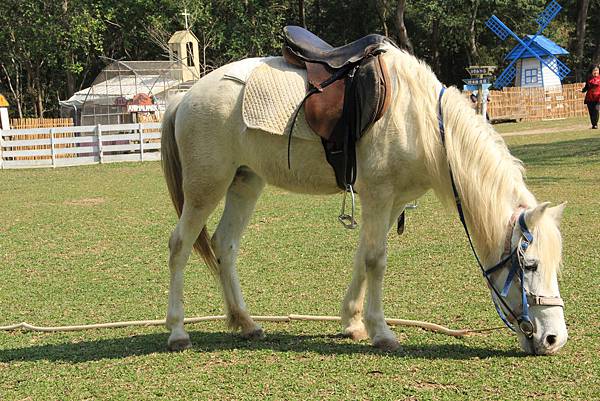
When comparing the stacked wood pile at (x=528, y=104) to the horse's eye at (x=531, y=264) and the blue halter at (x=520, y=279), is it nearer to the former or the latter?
the blue halter at (x=520, y=279)

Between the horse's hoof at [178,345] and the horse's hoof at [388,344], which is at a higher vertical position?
the horse's hoof at [388,344]

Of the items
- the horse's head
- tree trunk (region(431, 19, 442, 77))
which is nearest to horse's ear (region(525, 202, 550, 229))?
the horse's head

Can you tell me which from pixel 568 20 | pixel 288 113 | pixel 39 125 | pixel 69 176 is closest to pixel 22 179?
pixel 69 176

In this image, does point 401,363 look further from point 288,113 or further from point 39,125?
point 39,125

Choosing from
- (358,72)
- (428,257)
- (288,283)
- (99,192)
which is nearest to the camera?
(358,72)

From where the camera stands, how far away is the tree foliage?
4269 centimetres

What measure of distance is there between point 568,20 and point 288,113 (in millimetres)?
54470

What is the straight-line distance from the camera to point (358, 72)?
16.0 feet

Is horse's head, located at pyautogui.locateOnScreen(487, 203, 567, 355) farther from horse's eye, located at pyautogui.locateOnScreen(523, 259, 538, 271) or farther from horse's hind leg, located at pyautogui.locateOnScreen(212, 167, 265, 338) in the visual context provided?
horse's hind leg, located at pyautogui.locateOnScreen(212, 167, 265, 338)

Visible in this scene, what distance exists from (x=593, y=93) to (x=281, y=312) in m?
20.5

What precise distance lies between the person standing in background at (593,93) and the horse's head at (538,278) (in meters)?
20.8

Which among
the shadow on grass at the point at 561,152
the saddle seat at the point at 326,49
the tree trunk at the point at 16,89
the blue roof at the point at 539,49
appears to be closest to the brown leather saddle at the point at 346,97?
the saddle seat at the point at 326,49

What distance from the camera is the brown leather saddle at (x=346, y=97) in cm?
475

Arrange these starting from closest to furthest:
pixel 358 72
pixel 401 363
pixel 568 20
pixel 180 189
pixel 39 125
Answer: pixel 401 363
pixel 358 72
pixel 180 189
pixel 39 125
pixel 568 20
